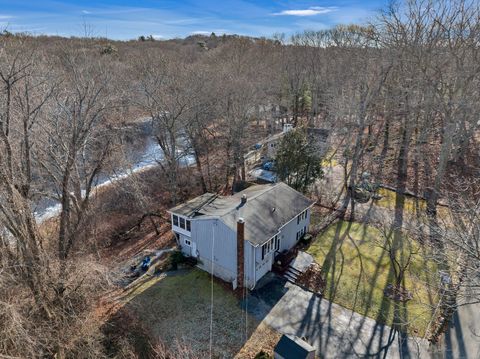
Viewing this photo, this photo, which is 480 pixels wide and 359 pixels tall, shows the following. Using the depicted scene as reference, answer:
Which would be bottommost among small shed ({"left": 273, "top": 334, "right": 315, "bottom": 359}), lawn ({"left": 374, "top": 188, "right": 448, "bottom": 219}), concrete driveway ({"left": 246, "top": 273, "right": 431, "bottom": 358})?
concrete driveway ({"left": 246, "top": 273, "right": 431, "bottom": 358})

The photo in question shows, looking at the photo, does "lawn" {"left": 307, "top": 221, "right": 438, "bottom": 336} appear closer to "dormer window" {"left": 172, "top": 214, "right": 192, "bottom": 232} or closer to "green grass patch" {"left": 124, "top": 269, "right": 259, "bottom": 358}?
"green grass patch" {"left": 124, "top": 269, "right": 259, "bottom": 358}

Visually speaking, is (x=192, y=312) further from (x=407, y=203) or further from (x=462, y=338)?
(x=407, y=203)

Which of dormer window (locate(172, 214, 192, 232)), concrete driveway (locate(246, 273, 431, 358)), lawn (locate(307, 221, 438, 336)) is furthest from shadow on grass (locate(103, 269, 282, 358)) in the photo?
lawn (locate(307, 221, 438, 336))

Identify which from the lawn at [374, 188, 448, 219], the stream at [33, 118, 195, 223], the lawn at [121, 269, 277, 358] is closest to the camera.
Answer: the lawn at [121, 269, 277, 358]

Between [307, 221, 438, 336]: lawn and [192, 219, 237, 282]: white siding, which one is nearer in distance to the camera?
[307, 221, 438, 336]: lawn

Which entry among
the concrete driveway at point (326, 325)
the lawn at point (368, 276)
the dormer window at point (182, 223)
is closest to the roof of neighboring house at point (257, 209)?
the dormer window at point (182, 223)

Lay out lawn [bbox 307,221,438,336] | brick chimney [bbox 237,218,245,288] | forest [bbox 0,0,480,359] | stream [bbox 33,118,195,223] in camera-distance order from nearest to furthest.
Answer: forest [bbox 0,0,480,359]
lawn [bbox 307,221,438,336]
brick chimney [bbox 237,218,245,288]
stream [bbox 33,118,195,223]

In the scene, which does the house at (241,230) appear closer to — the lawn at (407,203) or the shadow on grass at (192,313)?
the shadow on grass at (192,313)
